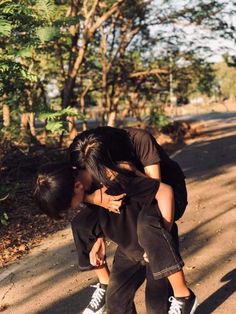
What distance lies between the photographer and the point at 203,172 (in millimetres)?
10750

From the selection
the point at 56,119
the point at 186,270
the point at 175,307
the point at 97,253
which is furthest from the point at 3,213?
the point at 175,307

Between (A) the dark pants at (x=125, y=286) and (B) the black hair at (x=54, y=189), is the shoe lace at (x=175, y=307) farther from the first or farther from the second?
(B) the black hair at (x=54, y=189)

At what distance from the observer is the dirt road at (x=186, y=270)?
424 centimetres

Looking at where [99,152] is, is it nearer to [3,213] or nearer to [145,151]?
[145,151]

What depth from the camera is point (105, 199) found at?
8.80ft

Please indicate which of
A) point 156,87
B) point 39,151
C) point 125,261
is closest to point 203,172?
point 39,151

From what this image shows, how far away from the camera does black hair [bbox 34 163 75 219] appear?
7.93 ft

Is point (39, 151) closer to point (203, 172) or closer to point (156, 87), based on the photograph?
point (203, 172)

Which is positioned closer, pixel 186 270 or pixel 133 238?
pixel 133 238

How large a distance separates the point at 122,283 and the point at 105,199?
673mm

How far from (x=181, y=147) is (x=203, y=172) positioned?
588 centimetres

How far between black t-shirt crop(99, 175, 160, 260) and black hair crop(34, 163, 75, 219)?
26 cm

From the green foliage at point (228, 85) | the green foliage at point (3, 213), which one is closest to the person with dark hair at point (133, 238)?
the green foliage at point (3, 213)

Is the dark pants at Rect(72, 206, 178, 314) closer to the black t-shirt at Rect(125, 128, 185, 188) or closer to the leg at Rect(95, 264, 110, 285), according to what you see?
the leg at Rect(95, 264, 110, 285)
